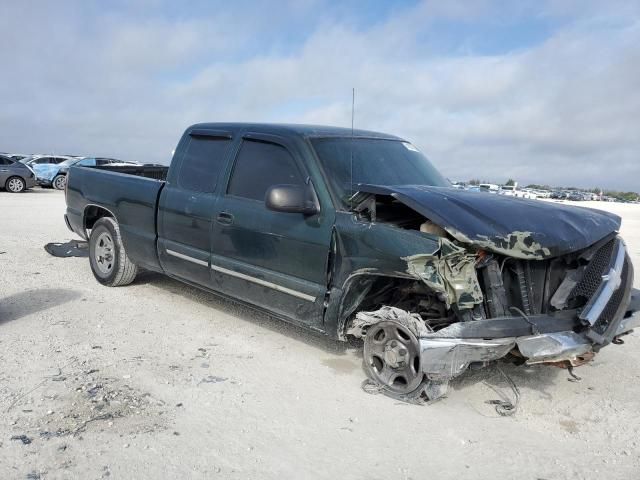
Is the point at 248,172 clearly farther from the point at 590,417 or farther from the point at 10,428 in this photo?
the point at 590,417

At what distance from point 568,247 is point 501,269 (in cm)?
45

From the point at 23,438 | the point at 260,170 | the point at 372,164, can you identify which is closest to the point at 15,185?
the point at 260,170

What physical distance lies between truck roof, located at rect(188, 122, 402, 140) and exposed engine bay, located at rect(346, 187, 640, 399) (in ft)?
3.07

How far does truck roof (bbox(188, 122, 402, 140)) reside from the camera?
4.63 metres

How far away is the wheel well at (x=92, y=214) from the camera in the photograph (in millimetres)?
6598

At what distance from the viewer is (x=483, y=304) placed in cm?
365

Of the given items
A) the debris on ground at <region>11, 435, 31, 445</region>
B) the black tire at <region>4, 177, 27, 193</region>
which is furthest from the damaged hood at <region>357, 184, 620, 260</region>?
the black tire at <region>4, 177, 27, 193</region>

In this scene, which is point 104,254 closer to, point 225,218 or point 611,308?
point 225,218

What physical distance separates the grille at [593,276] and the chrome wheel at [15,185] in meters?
23.6

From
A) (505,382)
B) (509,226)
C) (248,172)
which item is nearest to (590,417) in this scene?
(505,382)

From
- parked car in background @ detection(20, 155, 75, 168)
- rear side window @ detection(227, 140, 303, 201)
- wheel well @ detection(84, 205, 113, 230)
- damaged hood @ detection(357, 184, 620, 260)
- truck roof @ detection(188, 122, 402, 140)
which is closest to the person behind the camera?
damaged hood @ detection(357, 184, 620, 260)

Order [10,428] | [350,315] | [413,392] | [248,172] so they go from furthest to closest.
Answer: 1. [248,172]
2. [350,315]
3. [413,392]
4. [10,428]

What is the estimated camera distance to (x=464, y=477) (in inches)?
117

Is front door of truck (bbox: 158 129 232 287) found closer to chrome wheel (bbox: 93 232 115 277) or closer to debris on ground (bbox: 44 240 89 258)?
chrome wheel (bbox: 93 232 115 277)
